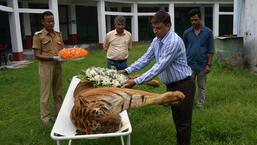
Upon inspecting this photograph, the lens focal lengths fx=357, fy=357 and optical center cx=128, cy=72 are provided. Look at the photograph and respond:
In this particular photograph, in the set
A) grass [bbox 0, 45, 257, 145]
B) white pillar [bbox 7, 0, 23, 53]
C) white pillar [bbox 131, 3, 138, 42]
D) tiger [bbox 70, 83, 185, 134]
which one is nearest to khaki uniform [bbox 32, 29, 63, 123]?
grass [bbox 0, 45, 257, 145]

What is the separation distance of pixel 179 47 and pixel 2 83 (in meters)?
7.20

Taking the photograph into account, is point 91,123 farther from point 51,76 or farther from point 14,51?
point 14,51

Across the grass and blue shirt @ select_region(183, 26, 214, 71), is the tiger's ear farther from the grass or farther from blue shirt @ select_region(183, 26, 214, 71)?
blue shirt @ select_region(183, 26, 214, 71)

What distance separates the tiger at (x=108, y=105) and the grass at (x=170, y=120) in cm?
118

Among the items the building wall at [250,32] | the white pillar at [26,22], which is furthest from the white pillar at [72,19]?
the building wall at [250,32]

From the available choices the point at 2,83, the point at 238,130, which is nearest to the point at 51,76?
the point at 238,130

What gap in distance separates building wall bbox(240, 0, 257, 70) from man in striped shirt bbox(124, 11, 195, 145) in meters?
5.86

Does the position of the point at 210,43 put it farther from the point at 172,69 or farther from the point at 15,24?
the point at 15,24

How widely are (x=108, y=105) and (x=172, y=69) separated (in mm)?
854

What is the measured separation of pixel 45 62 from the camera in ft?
18.4

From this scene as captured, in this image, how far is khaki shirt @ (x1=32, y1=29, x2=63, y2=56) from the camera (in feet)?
18.0

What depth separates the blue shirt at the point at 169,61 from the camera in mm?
3797

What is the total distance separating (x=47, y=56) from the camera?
5.56m

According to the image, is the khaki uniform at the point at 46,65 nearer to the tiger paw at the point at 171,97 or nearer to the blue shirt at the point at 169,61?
the blue shirt at the point at 169,61
